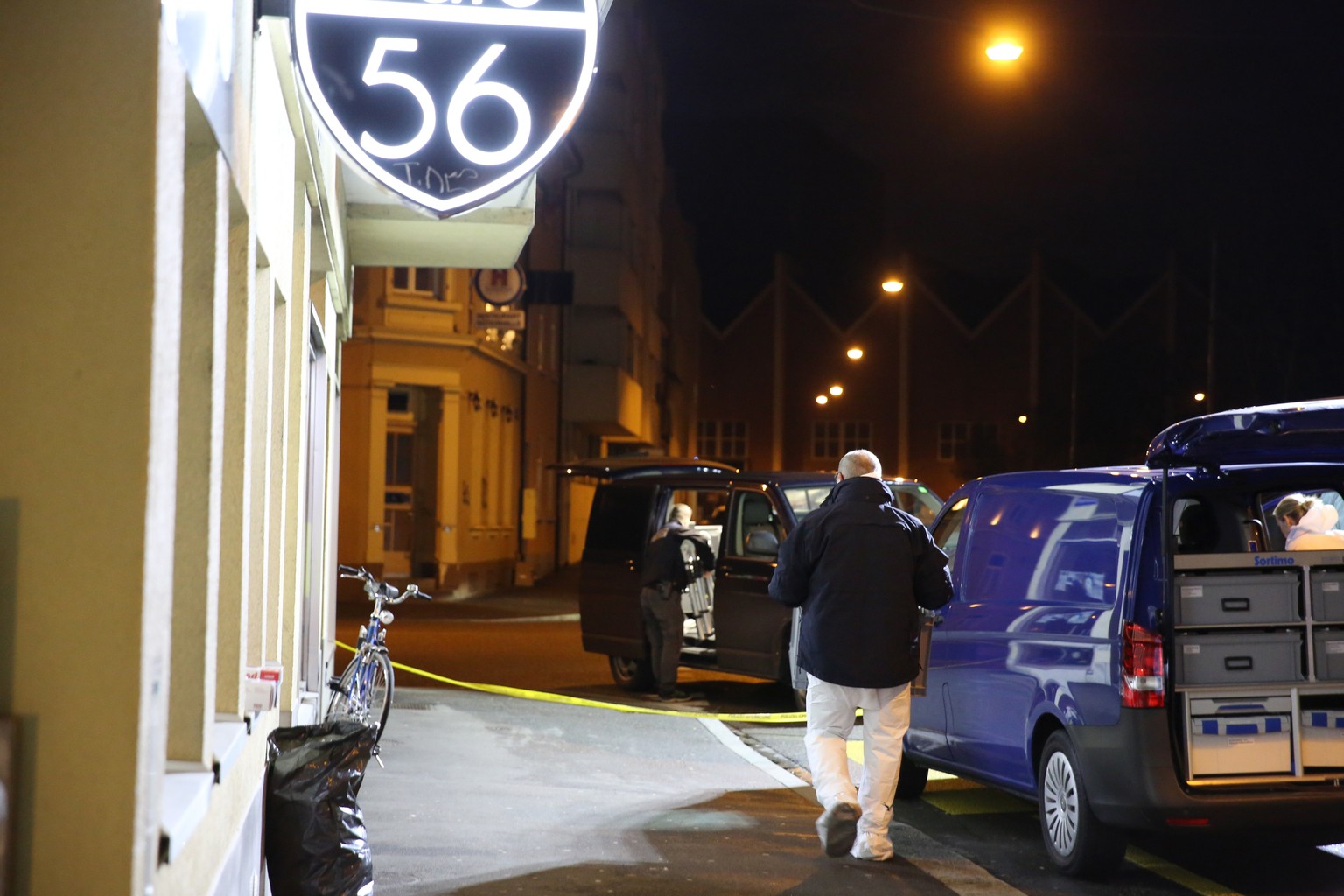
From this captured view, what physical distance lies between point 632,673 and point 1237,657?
362 inches

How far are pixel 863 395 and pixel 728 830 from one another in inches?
2368

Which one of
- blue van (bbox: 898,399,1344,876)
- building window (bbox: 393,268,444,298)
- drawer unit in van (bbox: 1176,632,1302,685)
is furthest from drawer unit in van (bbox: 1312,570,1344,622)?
building window (bbox: 393,268,444,298)

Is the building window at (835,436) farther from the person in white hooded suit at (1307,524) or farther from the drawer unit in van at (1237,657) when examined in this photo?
the drawer unit in van at (1237,657)

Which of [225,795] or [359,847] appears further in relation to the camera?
[359,847]

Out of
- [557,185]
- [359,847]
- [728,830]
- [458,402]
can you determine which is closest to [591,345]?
[557,185]

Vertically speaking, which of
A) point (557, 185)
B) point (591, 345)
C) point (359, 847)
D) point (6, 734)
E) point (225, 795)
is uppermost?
point (557, 185)

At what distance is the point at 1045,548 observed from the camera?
25.3 ft

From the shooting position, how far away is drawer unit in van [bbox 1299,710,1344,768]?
7.12 m

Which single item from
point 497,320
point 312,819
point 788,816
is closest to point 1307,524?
point 788,816

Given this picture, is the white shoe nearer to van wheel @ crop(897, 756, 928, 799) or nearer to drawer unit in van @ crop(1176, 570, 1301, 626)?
drawer unit in van @ crop(1176, 570, 1301, 626)

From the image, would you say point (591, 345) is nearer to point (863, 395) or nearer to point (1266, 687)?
point (863, 395)

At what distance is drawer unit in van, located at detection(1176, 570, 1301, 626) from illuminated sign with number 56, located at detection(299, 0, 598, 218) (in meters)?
3.66

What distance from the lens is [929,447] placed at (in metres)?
66.7

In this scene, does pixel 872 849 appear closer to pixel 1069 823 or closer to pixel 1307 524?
pixel 1069 823
